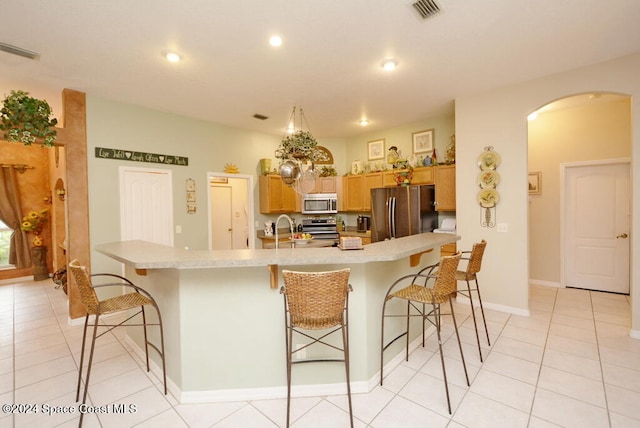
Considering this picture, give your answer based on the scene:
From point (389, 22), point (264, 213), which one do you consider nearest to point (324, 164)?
point (264, 213)

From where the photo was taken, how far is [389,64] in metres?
3.11

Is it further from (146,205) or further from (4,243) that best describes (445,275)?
(4,243)

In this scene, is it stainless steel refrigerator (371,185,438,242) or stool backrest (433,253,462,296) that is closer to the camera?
stool backrest (433,253,462,296)

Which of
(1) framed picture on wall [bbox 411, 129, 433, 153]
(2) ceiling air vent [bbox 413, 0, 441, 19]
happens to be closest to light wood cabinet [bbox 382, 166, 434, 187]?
(1) framed picture on wall [bbox 411, 129, 433, 153]

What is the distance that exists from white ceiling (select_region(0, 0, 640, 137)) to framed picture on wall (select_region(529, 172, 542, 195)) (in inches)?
86.6

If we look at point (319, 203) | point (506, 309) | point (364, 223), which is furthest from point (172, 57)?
point (506, 309)

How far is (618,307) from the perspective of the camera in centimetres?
393

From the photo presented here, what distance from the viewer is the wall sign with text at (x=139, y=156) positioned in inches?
157

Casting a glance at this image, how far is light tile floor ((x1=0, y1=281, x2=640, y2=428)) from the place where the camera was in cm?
198

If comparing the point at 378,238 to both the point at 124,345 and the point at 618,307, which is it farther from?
the point at 124,345

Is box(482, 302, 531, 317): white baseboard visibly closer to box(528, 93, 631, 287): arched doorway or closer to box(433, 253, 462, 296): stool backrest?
box(528, 93, 631, 287): arched doorway

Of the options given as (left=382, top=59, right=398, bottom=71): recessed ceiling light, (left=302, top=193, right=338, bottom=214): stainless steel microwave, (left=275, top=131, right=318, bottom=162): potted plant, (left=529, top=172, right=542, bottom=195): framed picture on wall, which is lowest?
(left=302, top=193, right=338, bottom=214): stainless steel microwave

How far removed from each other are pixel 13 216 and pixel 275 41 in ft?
22.4

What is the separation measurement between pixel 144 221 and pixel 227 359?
3.04 meters
